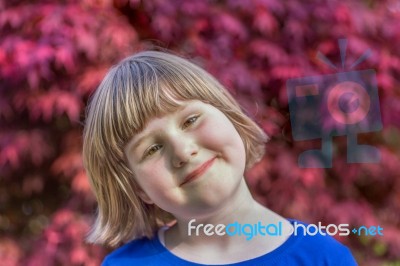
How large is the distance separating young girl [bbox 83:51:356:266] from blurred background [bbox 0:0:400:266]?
69 centimetres

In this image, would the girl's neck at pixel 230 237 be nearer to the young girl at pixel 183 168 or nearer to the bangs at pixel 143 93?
the young girl at pixel 183 168

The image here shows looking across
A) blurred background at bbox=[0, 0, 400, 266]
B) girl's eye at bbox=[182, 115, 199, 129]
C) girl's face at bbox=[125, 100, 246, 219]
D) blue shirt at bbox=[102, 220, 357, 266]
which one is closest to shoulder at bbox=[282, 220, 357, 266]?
blue shirt at bbox=[102, 220, 357, 266]

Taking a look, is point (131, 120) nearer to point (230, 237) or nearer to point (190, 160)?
point (190, 160)

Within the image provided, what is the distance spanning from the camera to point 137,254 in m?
0.96

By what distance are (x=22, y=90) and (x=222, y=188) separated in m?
1.14

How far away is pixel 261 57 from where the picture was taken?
1682mm

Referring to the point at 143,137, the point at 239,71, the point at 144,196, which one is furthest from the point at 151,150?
the point at 239,71

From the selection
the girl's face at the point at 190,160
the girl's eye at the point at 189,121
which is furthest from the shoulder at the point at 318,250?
the girl's eye at the point at 189,121

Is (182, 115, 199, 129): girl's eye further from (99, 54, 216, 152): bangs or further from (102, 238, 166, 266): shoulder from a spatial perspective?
(102, 238, 166, 266): shoulder

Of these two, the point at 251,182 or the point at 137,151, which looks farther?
the point at 251,182

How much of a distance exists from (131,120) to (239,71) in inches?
33.2

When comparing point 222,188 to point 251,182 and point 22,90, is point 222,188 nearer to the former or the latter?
point 251,182

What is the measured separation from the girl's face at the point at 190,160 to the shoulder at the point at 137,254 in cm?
14

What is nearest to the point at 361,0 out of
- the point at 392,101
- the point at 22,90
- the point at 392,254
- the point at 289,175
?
the point at 392,101
